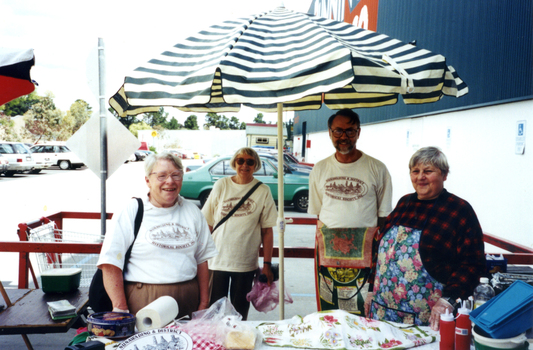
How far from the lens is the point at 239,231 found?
3.48m

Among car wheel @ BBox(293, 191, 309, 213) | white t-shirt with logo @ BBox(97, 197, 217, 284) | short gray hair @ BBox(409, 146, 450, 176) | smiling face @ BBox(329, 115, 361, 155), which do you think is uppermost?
smiling face @ BBox(329, 115, 361, 155)

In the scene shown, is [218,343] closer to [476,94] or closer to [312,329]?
[312,329]

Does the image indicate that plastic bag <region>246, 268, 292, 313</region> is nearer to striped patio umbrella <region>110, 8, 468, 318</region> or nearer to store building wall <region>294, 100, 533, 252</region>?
striped patio umbrella <region>110, 8, 468, 318</region>

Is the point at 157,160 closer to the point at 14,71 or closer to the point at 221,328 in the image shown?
the point at 221,328

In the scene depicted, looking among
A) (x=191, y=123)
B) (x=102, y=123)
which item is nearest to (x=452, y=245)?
(x=102, y=123)

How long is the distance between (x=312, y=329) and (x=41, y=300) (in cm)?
223

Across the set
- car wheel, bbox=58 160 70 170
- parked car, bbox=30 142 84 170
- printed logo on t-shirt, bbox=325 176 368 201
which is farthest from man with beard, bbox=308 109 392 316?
car wheel, bbox=58 160 70 170

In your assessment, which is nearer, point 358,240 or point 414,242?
point 414,242

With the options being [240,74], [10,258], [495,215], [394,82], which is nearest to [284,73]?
[240,74]

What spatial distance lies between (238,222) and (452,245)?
5.79 ft

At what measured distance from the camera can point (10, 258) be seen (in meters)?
7.15

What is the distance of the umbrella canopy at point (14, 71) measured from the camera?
3.09 m

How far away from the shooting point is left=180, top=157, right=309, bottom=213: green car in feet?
37.9

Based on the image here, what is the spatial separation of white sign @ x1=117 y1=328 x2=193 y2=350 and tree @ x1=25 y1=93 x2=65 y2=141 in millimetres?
57443
